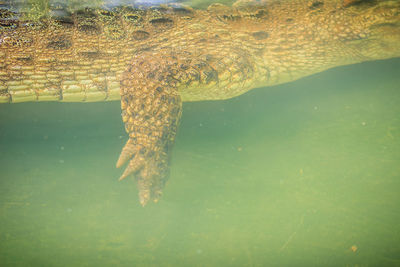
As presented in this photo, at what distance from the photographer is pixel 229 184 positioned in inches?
66.3

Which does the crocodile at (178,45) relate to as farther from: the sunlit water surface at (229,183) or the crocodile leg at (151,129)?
the sunlit water surface at (229,183)

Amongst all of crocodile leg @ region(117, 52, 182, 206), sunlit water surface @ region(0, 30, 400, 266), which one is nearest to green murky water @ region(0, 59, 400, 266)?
sunlit water surface @ region(0, 30, 400, 266)

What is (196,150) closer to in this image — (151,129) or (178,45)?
(151,129)

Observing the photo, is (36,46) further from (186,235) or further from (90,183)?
(186,235)

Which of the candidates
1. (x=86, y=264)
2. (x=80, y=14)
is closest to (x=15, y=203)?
(x=86, y=264)

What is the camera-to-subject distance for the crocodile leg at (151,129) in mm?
1586

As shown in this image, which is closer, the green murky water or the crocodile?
the green murky water

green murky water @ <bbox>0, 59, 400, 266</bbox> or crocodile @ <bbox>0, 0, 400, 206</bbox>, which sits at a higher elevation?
crocodile @ <bbox>0, 0, 400, 206</bbox>

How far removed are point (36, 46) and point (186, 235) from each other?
5.59ft

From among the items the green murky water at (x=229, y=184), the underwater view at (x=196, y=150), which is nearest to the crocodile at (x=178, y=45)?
the underwater view at (x=196, y=150)

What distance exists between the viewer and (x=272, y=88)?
2.48 meters

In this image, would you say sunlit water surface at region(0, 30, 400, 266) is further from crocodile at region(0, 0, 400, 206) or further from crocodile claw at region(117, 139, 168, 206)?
crocodile at region(0, 0, 400, 206)

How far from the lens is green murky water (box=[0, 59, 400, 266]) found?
134 cm

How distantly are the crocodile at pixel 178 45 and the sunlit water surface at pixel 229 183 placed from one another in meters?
0.30
